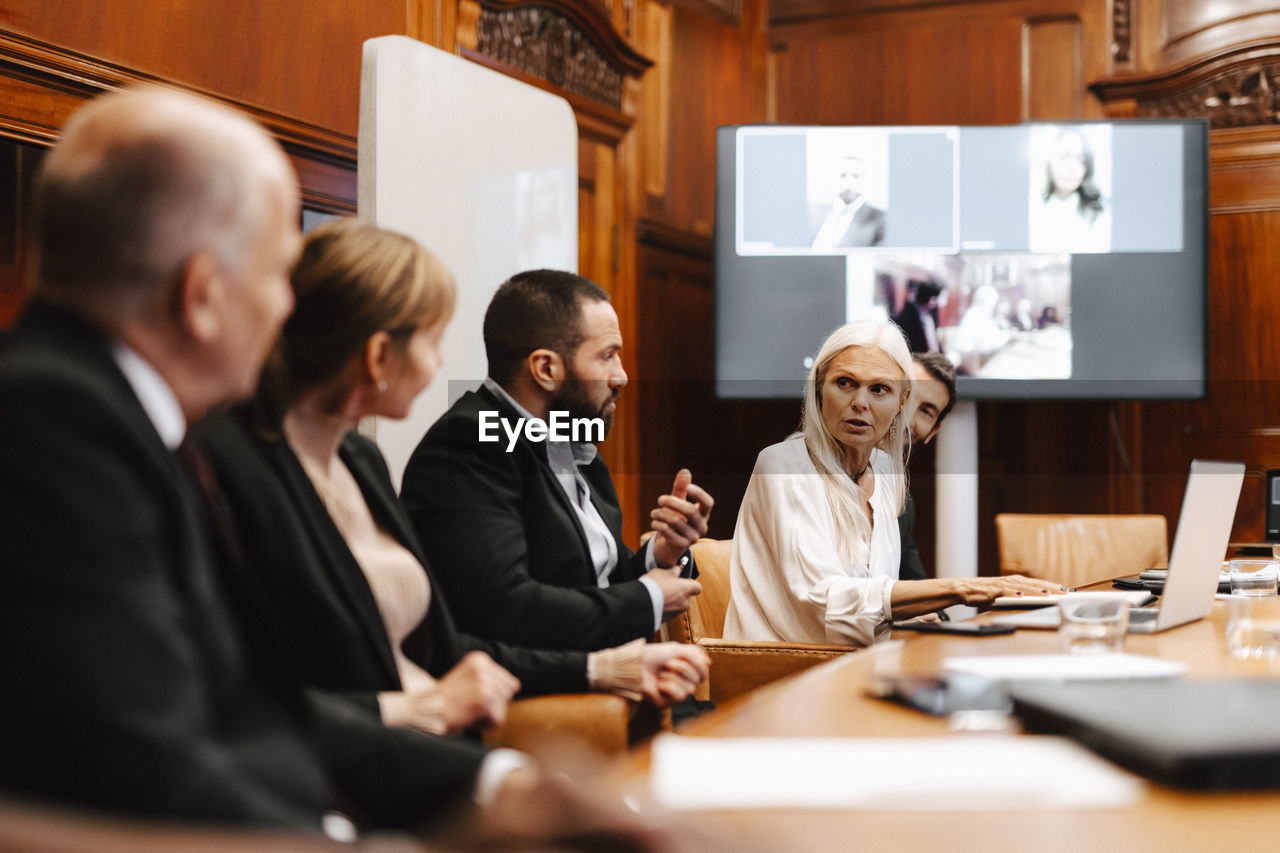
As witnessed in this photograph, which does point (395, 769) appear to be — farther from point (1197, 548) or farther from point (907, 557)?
point (907, 557)

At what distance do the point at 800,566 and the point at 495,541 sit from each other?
2.32 ft

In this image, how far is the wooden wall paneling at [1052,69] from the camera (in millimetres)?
5301

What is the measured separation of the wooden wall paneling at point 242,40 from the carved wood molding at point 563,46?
0.55 m

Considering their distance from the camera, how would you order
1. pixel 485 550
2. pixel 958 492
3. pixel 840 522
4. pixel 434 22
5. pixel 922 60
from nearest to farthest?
pixel 485 550, pixel 840 522, pixel 434 22, pixel 958 492, pixel 922 60

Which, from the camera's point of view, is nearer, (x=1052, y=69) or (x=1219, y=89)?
(x=1219, y=89)

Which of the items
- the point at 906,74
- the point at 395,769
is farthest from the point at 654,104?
the point at 395,769

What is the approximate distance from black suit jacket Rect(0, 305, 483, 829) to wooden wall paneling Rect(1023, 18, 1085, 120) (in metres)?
5.16

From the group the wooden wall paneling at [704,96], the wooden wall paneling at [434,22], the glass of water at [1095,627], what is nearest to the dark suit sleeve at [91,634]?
the glass of water at [1095,627]

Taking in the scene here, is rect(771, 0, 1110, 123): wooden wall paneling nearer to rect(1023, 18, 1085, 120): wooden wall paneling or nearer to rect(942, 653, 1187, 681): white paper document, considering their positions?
rect(1023, 18, 1085, 120): wooden wall paneling

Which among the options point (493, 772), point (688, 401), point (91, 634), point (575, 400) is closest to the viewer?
point (91, 634)

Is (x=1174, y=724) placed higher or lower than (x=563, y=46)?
lower

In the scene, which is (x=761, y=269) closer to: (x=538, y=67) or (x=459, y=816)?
(x=538, y=67)

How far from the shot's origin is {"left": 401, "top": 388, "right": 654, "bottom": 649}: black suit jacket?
203 centimetres

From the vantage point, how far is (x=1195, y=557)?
5.98 ft
